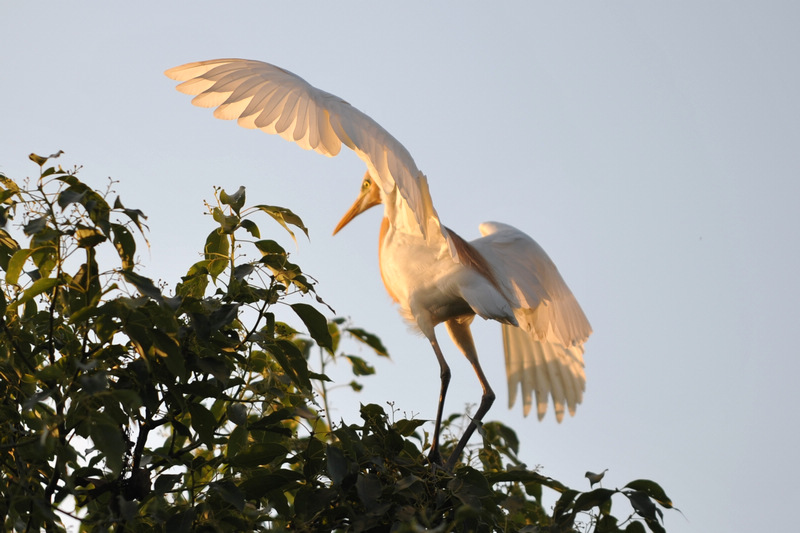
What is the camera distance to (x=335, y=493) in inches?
75.4

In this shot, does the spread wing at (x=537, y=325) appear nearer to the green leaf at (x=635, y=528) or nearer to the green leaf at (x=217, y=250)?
the green leaf at (x=635, y=528)

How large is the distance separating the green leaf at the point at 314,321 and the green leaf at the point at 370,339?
124cm

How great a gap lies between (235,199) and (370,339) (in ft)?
4.71

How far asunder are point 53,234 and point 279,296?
0.46m

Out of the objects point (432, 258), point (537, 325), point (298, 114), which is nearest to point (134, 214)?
point (298, 114)

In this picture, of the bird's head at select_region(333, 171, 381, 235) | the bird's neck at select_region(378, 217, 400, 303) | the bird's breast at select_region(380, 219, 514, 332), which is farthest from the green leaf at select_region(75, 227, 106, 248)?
the bird's head at select_region(333, 171, 381, 235)

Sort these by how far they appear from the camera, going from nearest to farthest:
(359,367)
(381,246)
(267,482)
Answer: (267,482)
(359,367)
(381,246)

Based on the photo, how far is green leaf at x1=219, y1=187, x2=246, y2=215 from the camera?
195 cm

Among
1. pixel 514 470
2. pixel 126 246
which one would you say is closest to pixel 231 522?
pixel 126 246

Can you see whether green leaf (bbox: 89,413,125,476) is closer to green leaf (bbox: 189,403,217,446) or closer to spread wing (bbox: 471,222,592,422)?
green leaf (bbox: 189,403,217,446)

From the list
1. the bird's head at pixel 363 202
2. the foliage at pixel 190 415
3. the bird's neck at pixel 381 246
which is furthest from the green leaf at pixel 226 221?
the bird's head at pixel 363 202

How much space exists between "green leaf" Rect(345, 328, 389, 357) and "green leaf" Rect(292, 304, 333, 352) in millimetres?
1238

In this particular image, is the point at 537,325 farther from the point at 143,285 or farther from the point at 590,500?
the point at 143,285

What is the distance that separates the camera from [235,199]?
6.41 ft
